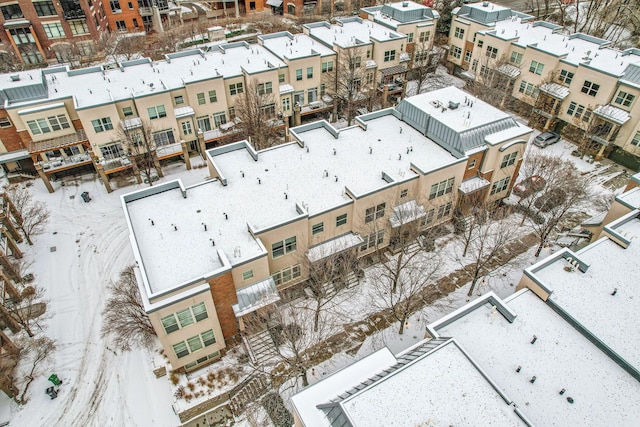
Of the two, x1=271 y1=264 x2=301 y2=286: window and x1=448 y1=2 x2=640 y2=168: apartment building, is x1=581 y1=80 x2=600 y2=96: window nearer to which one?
x1=448 y1=2 x2=640 y2=168: apartment building

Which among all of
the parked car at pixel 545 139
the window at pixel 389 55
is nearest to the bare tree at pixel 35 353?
the window at pixel 389 55

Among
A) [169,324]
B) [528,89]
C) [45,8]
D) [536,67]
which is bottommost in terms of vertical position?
[169,324]

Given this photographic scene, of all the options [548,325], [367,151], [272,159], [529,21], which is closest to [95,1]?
[272,159]

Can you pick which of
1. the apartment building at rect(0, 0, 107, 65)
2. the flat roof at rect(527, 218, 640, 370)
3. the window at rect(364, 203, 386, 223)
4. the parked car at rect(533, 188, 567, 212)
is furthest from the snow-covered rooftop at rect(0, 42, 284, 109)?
the flat roof at rect(527, 218, 640, 370)

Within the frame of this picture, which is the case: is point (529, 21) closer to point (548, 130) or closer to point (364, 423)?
point (548, 130)

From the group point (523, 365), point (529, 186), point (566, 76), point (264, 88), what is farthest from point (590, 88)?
point (523, 365)

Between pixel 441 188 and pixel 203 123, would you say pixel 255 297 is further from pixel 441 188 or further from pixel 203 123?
pixel 203 123
